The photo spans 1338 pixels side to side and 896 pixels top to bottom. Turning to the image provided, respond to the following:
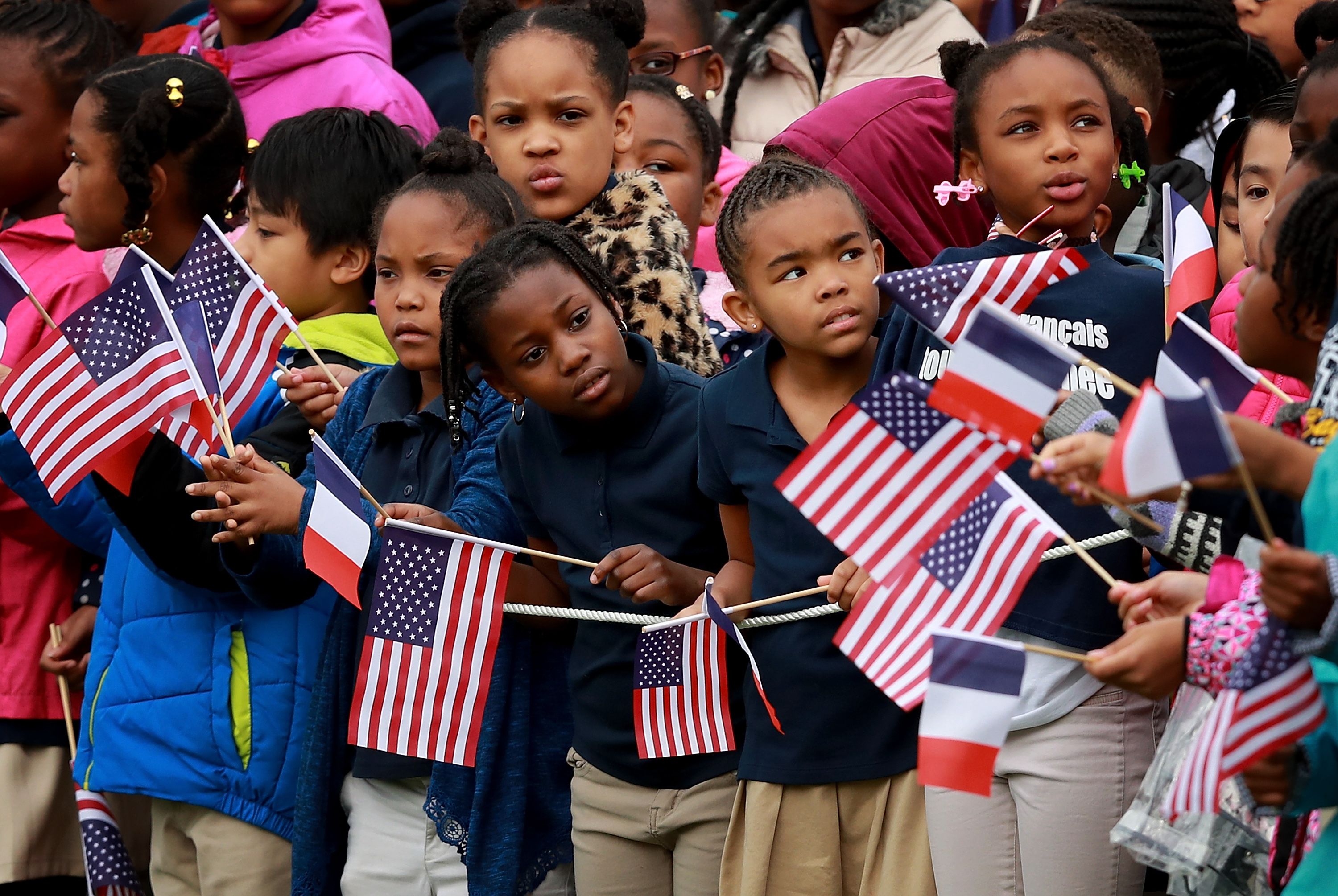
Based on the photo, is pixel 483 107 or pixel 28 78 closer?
pixel 483 107

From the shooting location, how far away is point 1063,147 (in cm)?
349

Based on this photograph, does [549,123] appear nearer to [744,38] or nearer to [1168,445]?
[744,38]

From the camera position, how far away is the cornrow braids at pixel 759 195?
11.4 feet

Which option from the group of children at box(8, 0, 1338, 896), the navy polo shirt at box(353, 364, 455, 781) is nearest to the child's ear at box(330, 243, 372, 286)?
the group of children at box(8, 0, 1338, 896)

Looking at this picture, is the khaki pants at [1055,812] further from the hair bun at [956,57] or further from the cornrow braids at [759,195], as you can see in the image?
the hair bun at [956,57]

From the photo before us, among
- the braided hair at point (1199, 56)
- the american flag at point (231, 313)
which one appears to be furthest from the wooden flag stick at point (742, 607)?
the braided hair at point (1199, 56)

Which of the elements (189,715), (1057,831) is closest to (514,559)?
(189,715)

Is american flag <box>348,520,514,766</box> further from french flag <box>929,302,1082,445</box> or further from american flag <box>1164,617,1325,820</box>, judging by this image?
american flag <box>1164,617,1325,820</box>

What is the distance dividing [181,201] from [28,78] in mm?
1000

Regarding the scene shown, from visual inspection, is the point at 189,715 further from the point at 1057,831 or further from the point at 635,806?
the point at 1057,831

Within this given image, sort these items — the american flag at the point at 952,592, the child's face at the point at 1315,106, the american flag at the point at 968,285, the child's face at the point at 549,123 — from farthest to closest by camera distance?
1. the child's face at the point at 549,123
2. the child's face at the point at 1315,106
3. the american flag at the point at 968,285
4. the american flag at the point at 952,592

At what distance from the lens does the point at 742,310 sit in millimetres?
3574

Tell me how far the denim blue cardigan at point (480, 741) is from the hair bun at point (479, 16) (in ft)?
4.62

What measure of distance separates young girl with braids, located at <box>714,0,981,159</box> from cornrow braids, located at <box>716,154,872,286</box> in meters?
1.82
